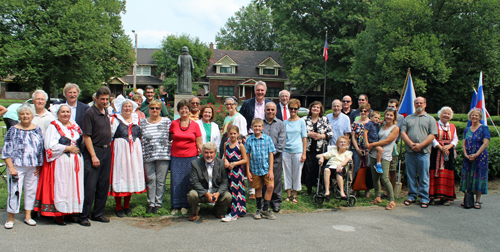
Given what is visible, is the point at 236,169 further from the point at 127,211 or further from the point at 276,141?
the point at 127,211

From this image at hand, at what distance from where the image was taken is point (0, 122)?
19469 mm

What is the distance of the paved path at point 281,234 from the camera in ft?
14.6

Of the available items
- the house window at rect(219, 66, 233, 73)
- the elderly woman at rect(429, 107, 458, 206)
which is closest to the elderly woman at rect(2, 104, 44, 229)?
the elderly woman at rect(429, 107, 458, 206)

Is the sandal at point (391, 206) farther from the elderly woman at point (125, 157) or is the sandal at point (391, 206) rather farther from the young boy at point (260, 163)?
the elderly woman at point (125, 157)

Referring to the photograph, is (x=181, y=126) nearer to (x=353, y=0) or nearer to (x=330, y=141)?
(x=330, y=141)

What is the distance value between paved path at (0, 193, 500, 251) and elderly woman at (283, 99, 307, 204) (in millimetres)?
834

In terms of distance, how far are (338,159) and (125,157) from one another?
3695 millimetres

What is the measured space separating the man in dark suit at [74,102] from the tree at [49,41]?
23.0 meters

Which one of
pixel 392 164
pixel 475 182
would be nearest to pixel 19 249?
pixel 392 164

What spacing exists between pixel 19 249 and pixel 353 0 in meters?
34.2

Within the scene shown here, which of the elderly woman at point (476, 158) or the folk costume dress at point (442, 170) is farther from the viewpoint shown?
the folk costume dress at point (442, 170)

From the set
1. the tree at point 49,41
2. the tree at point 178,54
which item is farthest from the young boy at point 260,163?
the tree at point 178,54

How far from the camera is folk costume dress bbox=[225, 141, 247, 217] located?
5.65 metres

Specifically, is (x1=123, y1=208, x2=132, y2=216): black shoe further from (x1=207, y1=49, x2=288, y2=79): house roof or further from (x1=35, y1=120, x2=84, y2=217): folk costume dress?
(x1=207, y1=49, x2=288, y2=79): house roof
